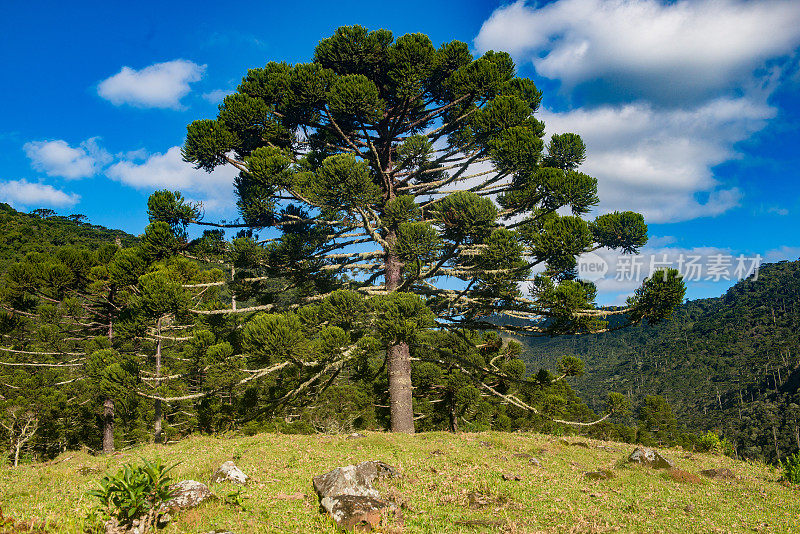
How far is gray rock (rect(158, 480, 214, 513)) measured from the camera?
624 cm

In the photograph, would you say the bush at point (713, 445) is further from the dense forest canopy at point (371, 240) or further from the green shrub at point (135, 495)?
the green shrub at point (135, 495)

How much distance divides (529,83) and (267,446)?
1531 centimetres

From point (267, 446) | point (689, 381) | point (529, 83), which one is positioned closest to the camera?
point (267, 446)

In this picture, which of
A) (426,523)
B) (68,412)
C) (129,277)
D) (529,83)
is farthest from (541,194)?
(68,412)

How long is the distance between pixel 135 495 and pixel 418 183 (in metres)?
14.3

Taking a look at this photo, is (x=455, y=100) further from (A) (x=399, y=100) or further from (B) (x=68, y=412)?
(B) (x=68, y=412)

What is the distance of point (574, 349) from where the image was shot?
197m

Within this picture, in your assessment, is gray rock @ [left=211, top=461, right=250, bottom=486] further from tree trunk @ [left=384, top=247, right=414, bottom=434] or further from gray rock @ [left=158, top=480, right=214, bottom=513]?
tree trunk @ [left=384, top=247, right=414, bottom=434]

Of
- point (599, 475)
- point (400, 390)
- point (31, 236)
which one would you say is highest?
point (31, 236)

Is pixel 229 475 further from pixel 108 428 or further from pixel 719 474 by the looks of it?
pixel 108 428

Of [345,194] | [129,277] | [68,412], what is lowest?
[68,412]

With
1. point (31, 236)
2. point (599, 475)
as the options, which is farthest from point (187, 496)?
point (31, 236)

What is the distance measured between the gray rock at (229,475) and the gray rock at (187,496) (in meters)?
1.01

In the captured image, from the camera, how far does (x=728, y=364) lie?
126 meters
